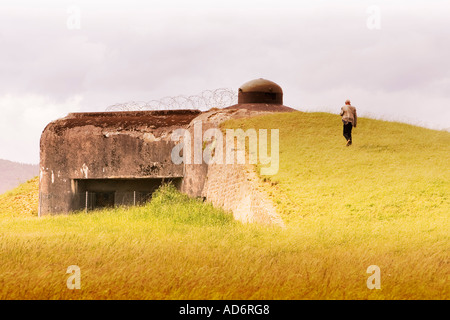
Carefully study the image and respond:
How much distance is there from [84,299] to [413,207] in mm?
9183

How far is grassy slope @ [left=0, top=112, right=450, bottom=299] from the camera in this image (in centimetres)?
614

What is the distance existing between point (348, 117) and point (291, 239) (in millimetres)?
8786

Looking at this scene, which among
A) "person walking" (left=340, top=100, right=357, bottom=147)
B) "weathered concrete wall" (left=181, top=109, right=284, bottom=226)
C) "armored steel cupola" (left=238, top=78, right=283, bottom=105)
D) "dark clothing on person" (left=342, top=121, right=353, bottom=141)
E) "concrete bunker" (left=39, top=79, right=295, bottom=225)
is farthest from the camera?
"armored steel cupola" (left=238, top=78, right=283, bottom=105)

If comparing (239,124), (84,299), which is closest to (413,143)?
(239,124)

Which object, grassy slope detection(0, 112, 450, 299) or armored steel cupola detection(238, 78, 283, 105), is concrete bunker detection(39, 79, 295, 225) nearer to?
grassy slope detection(0, 112, 450, 299)

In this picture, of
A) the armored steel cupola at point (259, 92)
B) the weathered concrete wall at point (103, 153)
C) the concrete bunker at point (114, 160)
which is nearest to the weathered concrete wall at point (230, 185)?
the concrete bunker at point (114, 160)

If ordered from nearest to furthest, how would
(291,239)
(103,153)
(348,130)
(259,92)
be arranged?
(291,239) → (348,130) → (103,153) → (259,92)

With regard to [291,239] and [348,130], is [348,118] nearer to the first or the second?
[348,130]

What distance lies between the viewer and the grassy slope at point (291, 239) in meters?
6.14

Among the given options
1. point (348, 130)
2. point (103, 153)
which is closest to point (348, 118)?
point (348, 130)

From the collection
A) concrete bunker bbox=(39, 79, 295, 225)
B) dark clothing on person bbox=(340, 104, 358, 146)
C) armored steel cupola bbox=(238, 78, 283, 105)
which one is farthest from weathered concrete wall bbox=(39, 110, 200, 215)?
dark clothing on person bbox=(340, 104, 358, 146)

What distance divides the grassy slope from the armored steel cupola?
129 inches

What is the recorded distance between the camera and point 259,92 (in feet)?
74.6

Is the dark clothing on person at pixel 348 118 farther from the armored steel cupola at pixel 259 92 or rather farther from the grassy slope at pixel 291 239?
the armored steel cupola at pixel 259 92
